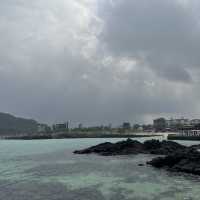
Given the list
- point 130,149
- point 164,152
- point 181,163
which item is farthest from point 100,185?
point 130,149

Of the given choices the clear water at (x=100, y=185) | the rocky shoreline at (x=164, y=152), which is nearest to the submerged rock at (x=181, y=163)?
the rocky shoreline at (x=164, y=152)

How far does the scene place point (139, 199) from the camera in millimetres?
28406

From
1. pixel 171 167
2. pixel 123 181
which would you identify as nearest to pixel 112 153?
pixel 171 167

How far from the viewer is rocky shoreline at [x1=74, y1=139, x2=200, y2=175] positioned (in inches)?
1823

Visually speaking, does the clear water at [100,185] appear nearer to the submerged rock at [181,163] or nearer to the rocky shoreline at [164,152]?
the submerged rock at [181,163]

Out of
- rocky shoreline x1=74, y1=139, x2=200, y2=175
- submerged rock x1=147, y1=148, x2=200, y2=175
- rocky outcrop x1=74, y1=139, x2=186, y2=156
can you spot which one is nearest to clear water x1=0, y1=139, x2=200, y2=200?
submerged rock x1=147, y1=148, x2=200, y2=175

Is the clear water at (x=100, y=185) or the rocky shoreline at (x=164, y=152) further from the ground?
the rocky shoreline at (x=164, y=152)

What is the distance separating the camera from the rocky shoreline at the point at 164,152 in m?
46.3

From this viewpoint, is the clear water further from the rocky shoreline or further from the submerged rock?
the rocky shoreline

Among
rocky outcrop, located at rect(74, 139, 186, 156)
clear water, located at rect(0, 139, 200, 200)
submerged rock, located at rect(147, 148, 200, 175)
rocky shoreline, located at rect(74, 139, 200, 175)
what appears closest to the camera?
clear water, located at rect(0, 139, 200, 200)

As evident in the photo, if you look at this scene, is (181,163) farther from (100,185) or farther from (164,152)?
(164,152)

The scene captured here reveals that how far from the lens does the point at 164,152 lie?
75500mm

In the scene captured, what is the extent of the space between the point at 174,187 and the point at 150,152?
148 feet

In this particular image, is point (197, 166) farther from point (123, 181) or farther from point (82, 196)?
point (82, 196)
